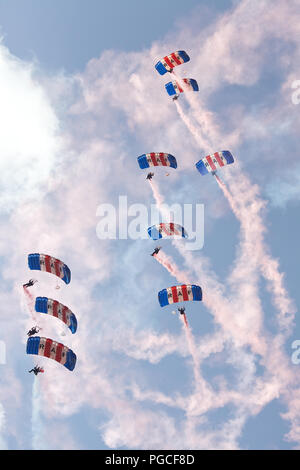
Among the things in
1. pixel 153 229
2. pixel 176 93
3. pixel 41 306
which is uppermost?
pixel 176 93

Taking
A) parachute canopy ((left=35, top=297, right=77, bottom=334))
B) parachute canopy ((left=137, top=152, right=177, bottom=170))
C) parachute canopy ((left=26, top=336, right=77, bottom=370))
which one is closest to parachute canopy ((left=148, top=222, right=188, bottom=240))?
parachute canopy ((left=137, top=152, right=177, bottom=170))

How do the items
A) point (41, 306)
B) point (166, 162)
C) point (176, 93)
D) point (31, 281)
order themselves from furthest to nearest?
point (176, 93) < point (166, 162) < point (31, 281) < point (41, 306)

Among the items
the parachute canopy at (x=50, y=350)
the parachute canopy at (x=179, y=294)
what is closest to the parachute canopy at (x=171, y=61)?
the parachute canopy at (x=179, y=294)

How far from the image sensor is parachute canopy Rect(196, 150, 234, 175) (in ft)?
212

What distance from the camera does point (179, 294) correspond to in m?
54.3

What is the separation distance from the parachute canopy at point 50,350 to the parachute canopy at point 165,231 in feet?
56.2

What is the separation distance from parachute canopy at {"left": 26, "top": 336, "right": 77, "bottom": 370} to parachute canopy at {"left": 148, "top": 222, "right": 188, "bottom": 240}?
1713 centimetres

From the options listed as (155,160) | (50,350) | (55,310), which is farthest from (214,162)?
(50,350)

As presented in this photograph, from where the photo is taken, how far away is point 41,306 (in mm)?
49156

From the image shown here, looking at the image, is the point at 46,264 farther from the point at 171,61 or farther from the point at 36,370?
the point at 171,61

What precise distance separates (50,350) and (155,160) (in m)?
29.2
